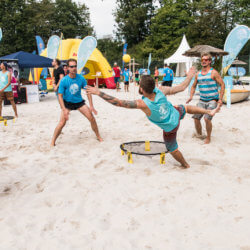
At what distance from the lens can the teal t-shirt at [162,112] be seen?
3.02 meters

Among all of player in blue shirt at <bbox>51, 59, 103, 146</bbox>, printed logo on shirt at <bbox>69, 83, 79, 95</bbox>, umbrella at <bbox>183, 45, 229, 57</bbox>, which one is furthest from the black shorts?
umbrella at <bbox>183, 45, 229, 57</bbox>

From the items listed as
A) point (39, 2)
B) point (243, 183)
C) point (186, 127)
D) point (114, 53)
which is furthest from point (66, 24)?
point (243, 183)

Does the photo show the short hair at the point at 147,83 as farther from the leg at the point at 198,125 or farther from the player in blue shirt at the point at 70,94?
the leg at the point at 198,125

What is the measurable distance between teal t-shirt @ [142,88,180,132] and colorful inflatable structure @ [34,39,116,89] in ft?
43.8

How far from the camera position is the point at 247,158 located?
12.7 ft

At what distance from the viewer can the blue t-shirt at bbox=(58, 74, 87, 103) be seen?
4.53 metres

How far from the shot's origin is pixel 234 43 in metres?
10.0

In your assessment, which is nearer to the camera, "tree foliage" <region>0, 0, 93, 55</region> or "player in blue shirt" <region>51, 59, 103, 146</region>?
"player in blue shirt" <region>51, 59, 103, 146</region>

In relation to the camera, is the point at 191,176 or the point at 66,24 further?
the point at 66,24

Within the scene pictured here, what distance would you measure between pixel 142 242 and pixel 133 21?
47.0m

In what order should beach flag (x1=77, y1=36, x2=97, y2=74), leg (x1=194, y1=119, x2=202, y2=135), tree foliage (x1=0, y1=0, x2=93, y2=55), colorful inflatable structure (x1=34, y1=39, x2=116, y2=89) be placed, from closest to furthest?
leg (x1=194, y1=119, x2=202, y2=135)
beach flag (x1=77, y1=36, x2=97, y2=74)
colorful inflatable structure (x1=34, y1=39, x2=116, y2=89)
tree foliage (x1=0, y1=0, x2=93, y2=55)

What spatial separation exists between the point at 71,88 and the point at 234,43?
8.28 meters

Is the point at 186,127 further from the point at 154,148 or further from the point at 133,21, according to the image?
the point at 133,21

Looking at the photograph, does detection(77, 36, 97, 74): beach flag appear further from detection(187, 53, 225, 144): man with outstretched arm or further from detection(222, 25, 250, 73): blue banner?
detection(187, 53, 225, 144): man with outstretched arm
